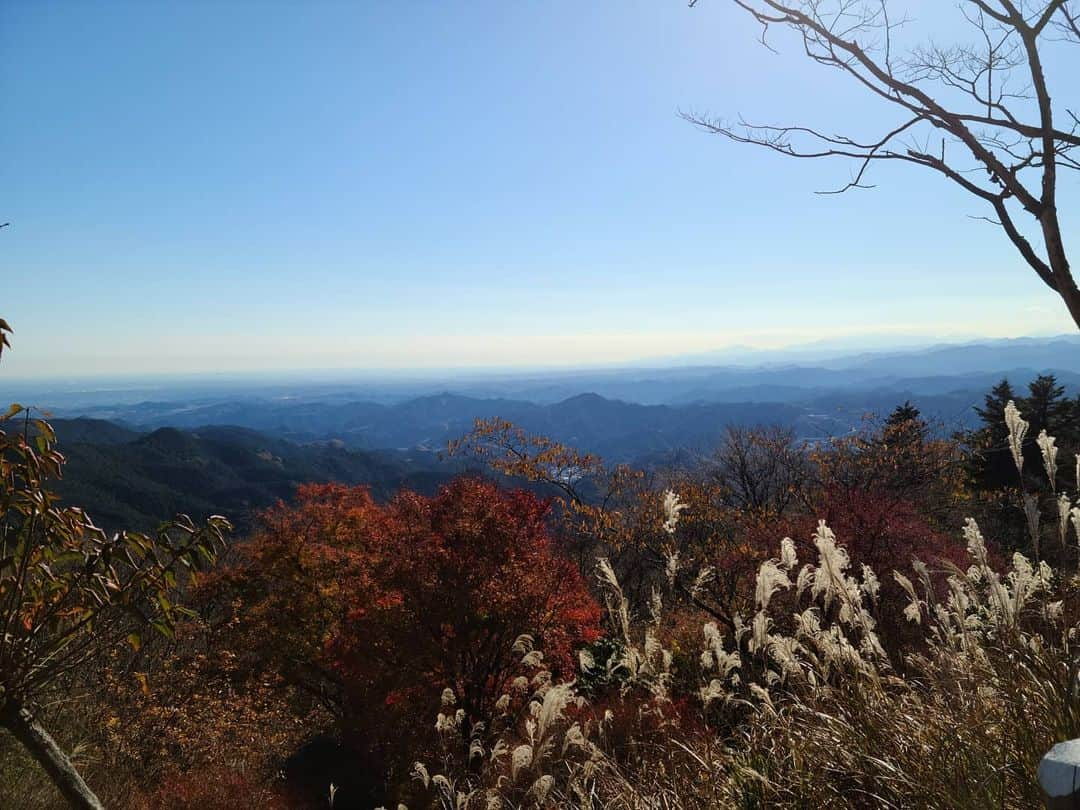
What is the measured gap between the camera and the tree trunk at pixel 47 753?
2.75 metres

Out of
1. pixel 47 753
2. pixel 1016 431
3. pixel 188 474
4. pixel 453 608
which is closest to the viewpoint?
pixel 47 753

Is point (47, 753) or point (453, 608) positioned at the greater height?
point (47, 753)

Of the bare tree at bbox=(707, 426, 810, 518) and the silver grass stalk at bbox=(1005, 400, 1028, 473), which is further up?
the silver grass stalk at bbox=(1005, 400, 1028, 473)

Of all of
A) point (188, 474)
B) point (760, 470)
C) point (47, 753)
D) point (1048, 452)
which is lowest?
point (188, 474)

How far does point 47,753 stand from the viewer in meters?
2.89

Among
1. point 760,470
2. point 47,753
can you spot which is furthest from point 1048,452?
point 760,470

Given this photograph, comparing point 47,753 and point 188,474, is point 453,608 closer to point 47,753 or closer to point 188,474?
point 47,753

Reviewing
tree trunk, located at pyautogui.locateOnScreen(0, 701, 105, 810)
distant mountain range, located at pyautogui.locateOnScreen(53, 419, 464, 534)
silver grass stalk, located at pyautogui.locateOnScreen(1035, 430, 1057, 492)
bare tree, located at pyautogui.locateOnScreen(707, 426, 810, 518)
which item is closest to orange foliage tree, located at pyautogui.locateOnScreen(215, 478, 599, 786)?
tree trunk, located at pyautogui.locateOnScreen(0, 701, 105, 810)

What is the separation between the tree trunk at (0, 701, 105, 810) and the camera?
275 centimetres

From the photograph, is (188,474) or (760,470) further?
(188,474)

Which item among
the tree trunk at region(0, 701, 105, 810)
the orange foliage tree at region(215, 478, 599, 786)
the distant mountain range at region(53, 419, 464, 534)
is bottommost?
the distant mountain range at region(53, 419, 464, 534)

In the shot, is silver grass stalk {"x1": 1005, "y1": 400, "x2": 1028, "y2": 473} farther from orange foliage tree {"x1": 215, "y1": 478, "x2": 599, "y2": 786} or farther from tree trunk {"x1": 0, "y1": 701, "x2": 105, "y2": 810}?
orange foliage tree {"x1": 215, "y1": 478, "x2": 599, "y2": 786}

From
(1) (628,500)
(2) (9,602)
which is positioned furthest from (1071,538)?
(2) (9,602)

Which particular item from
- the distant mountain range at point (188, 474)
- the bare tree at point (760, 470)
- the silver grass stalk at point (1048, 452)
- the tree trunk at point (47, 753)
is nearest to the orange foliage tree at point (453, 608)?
the tree trunk at point (47, 753)
